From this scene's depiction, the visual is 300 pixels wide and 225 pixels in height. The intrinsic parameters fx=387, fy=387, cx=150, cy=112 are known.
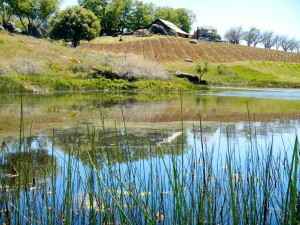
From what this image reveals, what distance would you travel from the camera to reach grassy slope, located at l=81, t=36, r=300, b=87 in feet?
140

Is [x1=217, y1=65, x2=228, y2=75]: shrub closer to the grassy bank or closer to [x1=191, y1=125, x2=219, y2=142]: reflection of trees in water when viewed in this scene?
the grassy bank

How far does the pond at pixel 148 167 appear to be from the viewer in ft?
10.4

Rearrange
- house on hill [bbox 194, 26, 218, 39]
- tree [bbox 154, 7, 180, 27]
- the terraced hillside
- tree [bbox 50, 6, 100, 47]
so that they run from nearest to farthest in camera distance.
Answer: tree [bbox 50, 6, 100, 47]
the terraced hillside
house on hill [bbox 194, 26, 218, 39]
tree [bbox 154, 7, 180, 27]

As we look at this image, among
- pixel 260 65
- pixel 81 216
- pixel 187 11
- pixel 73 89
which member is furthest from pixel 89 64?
pixel 187 11

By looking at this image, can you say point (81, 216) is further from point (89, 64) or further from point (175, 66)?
point (175, 66)

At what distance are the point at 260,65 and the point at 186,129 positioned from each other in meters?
44.7

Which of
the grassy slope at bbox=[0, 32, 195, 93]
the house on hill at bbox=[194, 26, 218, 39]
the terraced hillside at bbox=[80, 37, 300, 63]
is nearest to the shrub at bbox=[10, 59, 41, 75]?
the grassy slope at bbox=[0, 32, 195, 93]

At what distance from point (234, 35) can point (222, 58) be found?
150ft

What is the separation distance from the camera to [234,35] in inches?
3794

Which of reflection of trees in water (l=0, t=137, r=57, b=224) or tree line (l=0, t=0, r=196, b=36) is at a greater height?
tree line (l=0, t=0, r=196, b=36)

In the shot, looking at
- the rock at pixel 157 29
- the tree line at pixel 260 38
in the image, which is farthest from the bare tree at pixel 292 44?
the rock at pixel 157 29

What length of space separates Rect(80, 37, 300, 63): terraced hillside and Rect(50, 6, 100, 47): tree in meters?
7.24

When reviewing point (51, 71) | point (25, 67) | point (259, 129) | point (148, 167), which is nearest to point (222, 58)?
point (51, 71)

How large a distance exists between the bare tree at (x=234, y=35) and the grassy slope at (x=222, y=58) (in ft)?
110
